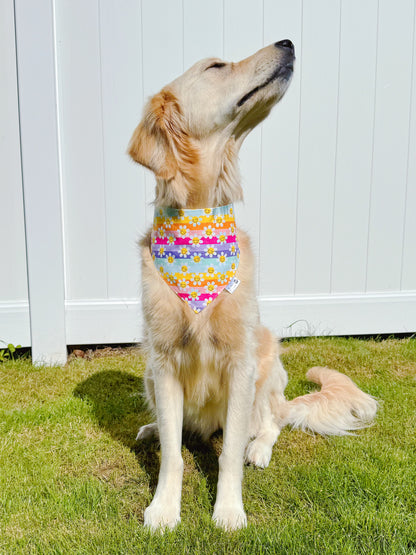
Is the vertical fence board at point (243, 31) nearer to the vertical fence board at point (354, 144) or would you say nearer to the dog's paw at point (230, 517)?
the vertical fence board at point (354, 144)

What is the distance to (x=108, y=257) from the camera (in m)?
3.23

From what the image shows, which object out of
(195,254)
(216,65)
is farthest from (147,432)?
(216,65)

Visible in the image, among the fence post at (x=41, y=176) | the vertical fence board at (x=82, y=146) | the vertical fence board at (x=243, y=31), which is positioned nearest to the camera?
the fence post at (x=41, y=176)

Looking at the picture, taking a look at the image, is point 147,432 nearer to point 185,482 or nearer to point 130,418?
point 130,418

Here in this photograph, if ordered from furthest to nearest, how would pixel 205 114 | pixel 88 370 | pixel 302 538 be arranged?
1. pixel 88 370
2. pixel 205 114
3. pixel 302 538

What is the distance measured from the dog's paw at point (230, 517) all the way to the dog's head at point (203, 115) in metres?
1.06

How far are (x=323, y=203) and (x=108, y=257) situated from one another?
1592mm

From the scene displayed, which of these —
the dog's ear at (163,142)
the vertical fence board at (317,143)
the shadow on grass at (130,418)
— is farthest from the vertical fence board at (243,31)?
the dog's ear at (163,142)

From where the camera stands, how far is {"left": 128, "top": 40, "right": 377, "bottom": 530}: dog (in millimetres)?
1636

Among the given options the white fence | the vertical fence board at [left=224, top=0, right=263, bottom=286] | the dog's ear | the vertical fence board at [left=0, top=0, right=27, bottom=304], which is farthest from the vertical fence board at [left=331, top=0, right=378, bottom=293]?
the vertical fence board at [left=0, top=0, right=27, bottom=304]

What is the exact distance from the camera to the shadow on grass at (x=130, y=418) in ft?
6.49

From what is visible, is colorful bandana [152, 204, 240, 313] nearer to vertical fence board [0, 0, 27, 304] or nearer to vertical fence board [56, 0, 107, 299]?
vertical fence board [56, 0, 107, 299]

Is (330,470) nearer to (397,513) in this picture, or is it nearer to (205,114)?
(397,513)

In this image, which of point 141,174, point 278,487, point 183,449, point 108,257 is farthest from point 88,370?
point 278,487
